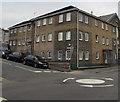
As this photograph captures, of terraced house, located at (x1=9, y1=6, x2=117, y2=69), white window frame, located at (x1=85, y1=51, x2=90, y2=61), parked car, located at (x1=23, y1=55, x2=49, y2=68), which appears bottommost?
parked car, located at (x1=23, y1=55, x2=49, y2=68)

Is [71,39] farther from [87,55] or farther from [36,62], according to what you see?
[36,62]

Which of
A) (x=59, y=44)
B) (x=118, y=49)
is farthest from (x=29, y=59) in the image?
(x=118, y=49)

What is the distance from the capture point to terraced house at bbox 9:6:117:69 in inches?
1064

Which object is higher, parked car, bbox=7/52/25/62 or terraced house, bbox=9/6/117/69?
terraced house, bbox=9/6/117/69

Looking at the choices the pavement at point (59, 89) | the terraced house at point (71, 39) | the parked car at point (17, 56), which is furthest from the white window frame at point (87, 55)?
the pavement at point (59, 89)

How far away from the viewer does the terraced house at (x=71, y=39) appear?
27.0 metres

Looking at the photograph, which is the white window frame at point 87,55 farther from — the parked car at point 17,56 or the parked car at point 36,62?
the parked car at point 17,56

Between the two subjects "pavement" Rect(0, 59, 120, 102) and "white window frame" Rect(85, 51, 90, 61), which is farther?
"white window frame" Rect(85, 51, 90, 61)

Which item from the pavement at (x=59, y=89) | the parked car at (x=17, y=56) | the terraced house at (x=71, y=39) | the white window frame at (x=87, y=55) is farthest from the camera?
the white window frame at (x=87, y=55)

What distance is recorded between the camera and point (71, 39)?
27141 mm

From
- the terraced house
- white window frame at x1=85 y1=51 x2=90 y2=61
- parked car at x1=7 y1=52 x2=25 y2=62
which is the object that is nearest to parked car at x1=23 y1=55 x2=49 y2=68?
the terraced house

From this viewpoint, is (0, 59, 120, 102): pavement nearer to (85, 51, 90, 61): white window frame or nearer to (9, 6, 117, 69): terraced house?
(9, 6, 117, 69): terraced house

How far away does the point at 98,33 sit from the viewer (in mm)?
32906

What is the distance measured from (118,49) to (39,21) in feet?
63.1
